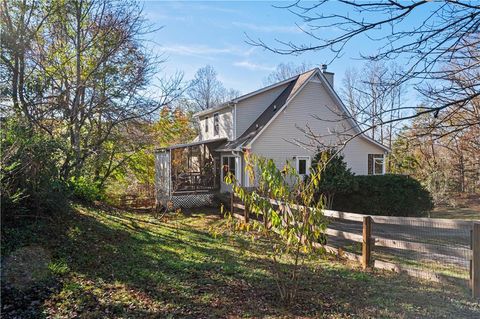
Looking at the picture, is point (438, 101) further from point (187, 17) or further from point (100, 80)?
point (100, 80)

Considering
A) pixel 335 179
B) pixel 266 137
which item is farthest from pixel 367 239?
pixel 266 137

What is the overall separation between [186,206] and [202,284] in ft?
37.5

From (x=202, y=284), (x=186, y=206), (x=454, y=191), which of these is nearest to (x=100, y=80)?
(x=186, y=206)

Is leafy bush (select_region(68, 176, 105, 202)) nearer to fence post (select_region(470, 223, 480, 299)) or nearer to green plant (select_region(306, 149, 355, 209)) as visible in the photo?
green plant (select_region(306, 149, 355, 209))

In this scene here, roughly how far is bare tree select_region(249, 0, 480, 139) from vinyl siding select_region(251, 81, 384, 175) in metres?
11.8

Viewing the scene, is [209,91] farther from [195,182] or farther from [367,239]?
[367,239]

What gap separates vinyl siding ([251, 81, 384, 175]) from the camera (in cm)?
1589

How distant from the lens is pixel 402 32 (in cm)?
308

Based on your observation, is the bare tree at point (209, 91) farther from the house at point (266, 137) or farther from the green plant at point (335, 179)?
the green plant at point (335, 179)

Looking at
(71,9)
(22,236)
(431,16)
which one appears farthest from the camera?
(71,9)

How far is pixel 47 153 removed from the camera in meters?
6.65

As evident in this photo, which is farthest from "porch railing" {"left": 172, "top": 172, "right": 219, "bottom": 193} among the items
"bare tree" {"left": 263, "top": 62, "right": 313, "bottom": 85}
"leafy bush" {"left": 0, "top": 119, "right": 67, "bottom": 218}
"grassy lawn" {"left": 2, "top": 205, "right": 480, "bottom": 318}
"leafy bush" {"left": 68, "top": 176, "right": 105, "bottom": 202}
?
"bare tree" {"left": 263, "top": 62, "right": 313, "bottom": 85}

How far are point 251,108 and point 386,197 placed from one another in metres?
8.40

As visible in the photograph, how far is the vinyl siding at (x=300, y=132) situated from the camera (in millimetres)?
15891
